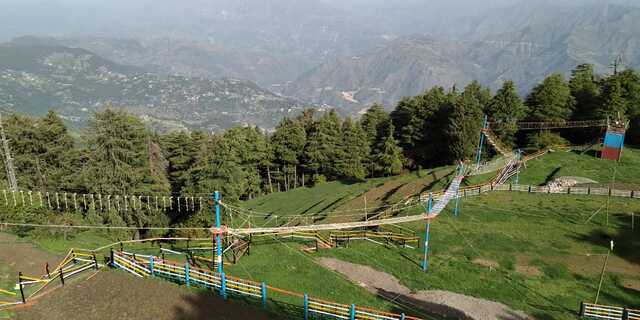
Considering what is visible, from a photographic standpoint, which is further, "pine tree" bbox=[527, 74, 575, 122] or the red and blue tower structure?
"pine tree" bbox=[527, 74, 575, 122]

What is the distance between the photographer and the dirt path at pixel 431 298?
30.2m

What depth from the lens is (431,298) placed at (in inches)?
1276

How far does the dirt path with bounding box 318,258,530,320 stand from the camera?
3019 centimetres

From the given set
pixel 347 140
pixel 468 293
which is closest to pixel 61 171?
pixel 347 140

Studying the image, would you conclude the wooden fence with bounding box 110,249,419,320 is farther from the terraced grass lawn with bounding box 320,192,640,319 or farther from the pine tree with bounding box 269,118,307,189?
the pine tree with bounding box 269,118,307,189

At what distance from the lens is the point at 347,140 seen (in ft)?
282

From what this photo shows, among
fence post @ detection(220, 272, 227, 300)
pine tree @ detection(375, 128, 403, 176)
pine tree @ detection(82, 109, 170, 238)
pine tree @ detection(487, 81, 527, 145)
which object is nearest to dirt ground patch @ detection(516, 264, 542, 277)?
fence post @ detection(220, 272, 227, 300)

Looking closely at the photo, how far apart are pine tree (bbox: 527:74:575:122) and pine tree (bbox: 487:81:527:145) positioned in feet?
Result: 8.76

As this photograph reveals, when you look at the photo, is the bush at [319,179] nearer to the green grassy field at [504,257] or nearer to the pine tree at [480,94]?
the green grassy field at [504,257]

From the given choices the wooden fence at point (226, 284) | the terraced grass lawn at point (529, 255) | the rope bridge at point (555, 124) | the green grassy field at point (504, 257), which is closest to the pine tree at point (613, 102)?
the rope bridge at point (555, 124)

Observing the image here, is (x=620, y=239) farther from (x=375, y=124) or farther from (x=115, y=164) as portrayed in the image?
(x=375, y=124)

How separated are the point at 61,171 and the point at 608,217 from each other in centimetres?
6604

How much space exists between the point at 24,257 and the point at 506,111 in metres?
78.3

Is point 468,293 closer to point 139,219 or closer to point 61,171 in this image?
point 139,219
